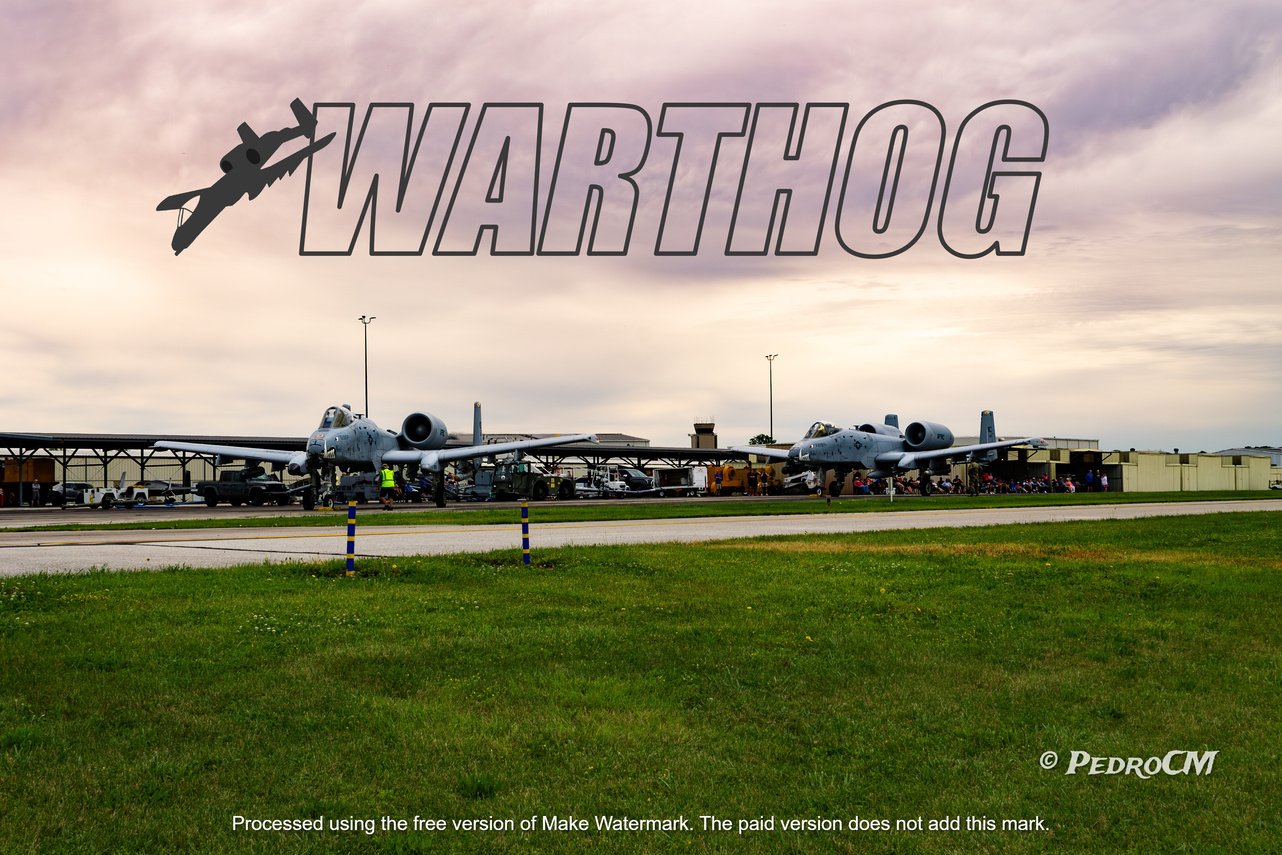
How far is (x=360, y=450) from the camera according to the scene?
4506 centimetres

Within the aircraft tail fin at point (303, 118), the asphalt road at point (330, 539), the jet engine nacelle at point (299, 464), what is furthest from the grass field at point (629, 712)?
the jet engine nacelle at point (299, 464)

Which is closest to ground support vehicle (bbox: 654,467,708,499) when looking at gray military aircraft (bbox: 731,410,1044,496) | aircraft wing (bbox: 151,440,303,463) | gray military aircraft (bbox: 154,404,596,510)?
gray military aircraft (bbox: 731,410,1044,496)

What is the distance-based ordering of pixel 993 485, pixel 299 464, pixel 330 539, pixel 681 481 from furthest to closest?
pixel 681 481, pixel 993 485, pixel 299 464, pixel 330 539

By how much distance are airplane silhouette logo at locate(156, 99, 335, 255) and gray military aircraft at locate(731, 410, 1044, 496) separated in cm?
3751

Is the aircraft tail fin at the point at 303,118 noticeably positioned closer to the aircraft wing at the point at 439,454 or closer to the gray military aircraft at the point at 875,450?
the aircraft wing at the point at 439,454

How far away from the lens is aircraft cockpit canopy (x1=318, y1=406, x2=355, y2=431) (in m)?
45.0

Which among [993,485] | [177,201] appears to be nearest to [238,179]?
[177,201]

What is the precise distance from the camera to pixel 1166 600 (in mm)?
13523

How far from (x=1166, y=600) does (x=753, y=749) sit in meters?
9.06

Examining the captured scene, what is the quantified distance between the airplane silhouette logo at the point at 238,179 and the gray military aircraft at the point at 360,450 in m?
12.6

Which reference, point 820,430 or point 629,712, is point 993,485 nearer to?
point 820,430

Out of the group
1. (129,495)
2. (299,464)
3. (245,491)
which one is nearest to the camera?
(299,464)

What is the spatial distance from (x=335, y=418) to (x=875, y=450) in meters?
33.9

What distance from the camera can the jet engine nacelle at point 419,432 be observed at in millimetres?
50562
